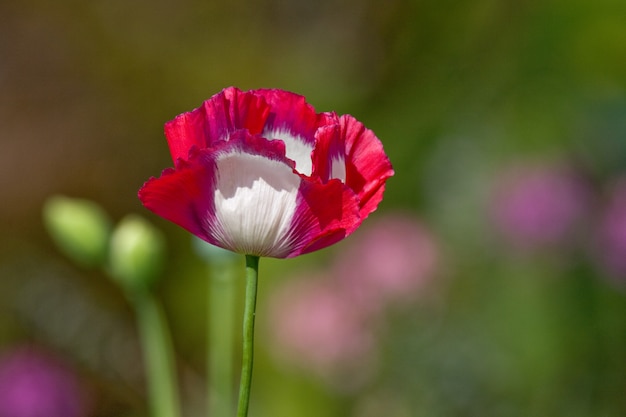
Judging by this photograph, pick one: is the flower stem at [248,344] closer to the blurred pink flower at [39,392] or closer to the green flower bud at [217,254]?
the green flower bud at [217,254]

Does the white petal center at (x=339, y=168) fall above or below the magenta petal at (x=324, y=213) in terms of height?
above

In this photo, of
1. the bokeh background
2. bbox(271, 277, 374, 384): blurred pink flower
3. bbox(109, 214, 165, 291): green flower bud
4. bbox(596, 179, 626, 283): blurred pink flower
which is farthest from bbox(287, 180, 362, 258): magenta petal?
bbox(596, 179, 626, 283): blurred pink flower

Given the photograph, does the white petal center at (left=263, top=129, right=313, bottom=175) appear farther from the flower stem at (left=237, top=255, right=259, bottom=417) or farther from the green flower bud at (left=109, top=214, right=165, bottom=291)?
the green flower bud at (left=109, top=214, right=165, bottom=291)

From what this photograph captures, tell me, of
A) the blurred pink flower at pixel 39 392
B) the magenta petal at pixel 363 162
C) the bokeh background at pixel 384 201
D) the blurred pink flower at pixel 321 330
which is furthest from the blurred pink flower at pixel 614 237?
the magenta petal at pixel 363 162

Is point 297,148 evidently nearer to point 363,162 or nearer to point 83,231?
point 363,162

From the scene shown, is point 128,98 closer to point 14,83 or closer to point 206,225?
point 14,83

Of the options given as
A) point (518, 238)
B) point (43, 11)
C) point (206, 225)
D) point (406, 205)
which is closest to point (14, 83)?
point (43, 11)

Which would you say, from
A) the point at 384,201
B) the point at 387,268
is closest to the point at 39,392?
the point at 387,268
